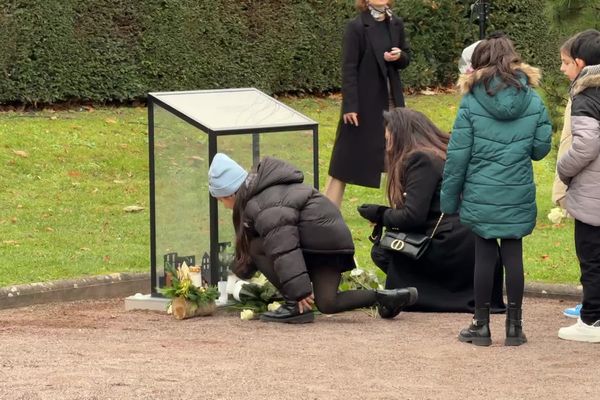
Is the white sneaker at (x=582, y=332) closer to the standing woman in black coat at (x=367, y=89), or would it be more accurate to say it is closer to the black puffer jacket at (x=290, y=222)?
the black puffer jacket at (x=290, y=222)

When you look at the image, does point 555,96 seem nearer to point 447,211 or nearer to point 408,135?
point 408,135

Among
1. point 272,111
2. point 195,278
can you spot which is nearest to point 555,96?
point 272,111

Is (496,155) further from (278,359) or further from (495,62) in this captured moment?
(278,359)

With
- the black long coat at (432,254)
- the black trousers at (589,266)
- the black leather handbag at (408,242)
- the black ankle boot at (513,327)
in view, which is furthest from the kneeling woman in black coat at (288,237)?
the black trousers at (589,266)

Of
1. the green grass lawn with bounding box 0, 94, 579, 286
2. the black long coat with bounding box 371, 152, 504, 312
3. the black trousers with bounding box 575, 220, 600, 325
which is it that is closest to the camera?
the black trousers with bounding box 575, 220, 600, 325

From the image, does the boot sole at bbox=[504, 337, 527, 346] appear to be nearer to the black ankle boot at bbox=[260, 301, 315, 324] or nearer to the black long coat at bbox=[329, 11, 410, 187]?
the black ankle boot at bbox=[260, 301, 315, 324]

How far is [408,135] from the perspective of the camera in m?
7.93

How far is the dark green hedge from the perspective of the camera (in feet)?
49.7

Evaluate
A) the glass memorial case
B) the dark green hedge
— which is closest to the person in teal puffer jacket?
the glass memorial case

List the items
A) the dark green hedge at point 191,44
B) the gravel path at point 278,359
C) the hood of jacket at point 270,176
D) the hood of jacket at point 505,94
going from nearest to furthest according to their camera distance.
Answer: the gravel path at point 278,359 → the hood of jacket at point 505,94 → the hood of jacket at point 270,176 → the dark green hedge at point 191,44

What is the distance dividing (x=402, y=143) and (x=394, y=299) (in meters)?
0.90

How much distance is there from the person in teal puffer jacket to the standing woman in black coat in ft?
11.6

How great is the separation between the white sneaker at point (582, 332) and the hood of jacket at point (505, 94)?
1130mm

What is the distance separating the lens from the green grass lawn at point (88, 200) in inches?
368
